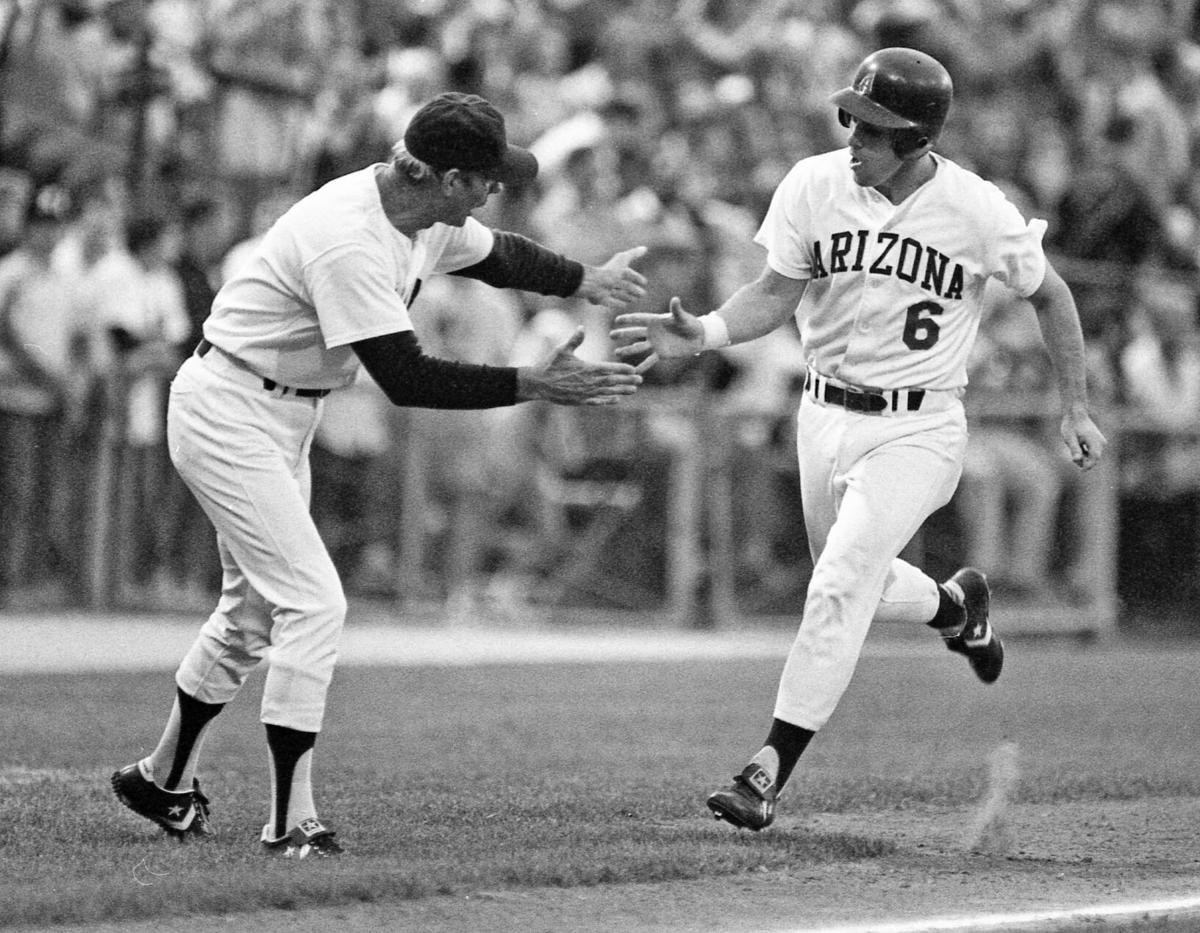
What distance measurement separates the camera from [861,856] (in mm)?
6039

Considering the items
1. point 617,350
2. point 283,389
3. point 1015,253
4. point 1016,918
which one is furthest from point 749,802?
point 1015,253

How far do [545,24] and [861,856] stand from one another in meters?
12.2

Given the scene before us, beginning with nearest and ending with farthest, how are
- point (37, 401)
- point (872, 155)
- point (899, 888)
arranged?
point (899, 888)
point (872, 155)
point (37, 401)

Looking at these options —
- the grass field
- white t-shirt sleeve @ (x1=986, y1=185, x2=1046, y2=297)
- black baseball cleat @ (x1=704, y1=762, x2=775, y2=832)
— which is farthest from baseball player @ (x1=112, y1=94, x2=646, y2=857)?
white t-shirt sleeve @ (x1=986, y1=185, x2=1046, y2=297)

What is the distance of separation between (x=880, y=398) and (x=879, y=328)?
24cm

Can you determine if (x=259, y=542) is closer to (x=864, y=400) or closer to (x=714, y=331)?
(x=714, y=331)

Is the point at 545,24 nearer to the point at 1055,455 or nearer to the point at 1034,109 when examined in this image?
the point at 1034,109

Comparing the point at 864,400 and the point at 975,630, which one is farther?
the point at 975,630

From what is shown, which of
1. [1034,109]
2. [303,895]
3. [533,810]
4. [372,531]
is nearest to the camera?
[303,895]

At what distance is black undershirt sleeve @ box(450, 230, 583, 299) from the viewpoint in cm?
670

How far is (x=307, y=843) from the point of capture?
18.8ft

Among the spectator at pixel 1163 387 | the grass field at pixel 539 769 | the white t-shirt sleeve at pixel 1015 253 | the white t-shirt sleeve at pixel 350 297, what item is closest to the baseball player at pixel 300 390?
the white t-shirt sleeve at pixel 350 297

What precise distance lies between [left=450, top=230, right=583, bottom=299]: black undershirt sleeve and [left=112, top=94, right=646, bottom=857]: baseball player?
39cm

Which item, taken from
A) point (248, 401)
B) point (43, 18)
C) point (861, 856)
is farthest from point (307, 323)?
point (43, 18)
